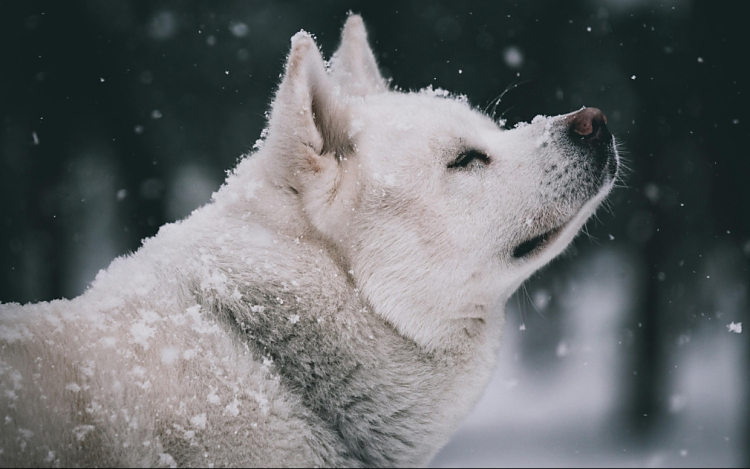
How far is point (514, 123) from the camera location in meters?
5.59

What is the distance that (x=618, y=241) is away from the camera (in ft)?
20.3

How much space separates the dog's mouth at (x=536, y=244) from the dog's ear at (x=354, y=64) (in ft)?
3.97

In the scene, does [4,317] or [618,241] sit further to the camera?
[618,241]

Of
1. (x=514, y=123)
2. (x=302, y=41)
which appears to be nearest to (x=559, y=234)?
(x=302, y=41)

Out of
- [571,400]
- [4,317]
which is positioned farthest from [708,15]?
[4,317]

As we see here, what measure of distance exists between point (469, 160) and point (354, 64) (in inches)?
40.0

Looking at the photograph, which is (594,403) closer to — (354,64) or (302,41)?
(354,64)

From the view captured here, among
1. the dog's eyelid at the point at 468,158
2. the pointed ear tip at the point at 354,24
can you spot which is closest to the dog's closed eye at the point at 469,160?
the dog's eyelid at the point at 468,158

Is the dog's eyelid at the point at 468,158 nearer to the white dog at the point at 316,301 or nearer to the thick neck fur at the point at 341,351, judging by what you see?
the white dog at the point at 316,301

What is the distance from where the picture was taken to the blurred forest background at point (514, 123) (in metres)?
5.34

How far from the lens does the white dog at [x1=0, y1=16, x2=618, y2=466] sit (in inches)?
68.9

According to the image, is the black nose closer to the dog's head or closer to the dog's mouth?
the dog's head

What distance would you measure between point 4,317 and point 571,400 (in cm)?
557

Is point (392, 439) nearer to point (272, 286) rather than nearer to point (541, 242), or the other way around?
point (272, 286)
